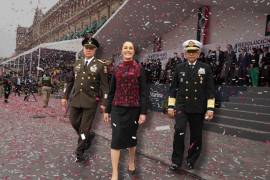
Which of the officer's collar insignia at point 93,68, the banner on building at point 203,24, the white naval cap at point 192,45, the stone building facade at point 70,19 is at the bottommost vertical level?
the officer's collar insignia at point 93,68

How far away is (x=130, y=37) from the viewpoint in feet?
81.1

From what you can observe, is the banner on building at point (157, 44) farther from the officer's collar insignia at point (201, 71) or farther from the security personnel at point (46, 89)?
the officer's collar insignia at point (201, 71)

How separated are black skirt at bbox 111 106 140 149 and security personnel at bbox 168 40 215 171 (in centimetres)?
72

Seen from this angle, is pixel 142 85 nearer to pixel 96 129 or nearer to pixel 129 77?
pixel 129 77

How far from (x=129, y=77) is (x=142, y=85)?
8.6 inches

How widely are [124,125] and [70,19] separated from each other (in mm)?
52273

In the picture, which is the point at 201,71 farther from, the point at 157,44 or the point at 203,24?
the point at 157,44

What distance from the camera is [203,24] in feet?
71.9

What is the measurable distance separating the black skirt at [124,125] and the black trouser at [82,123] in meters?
1.01

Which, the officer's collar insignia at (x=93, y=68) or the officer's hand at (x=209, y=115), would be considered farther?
the officer's collar insignia at (x=93, y=68)

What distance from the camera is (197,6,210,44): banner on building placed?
21.7 metres

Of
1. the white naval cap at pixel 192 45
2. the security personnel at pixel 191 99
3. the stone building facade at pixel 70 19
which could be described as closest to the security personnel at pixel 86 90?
the security personnel at pixel 191 99

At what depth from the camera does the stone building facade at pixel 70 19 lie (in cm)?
4135

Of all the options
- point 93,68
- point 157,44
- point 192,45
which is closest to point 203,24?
point 157,44
